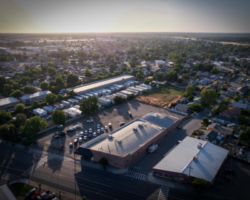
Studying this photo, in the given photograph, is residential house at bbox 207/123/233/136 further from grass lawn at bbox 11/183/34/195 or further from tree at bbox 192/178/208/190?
grass lawn at bbox 11/183/34/195

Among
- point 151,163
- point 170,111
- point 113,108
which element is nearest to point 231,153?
point 151,163

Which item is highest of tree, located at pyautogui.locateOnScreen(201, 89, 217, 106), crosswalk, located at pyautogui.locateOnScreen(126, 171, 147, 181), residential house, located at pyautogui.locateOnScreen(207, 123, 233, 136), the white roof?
tree, located at pyautogui.locateOnScreen(201, 89, 217, 106)

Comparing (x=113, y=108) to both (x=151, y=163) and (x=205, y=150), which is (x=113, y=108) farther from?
(x=205, y=150)

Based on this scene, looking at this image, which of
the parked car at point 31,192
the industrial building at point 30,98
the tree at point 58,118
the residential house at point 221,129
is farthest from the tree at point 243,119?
the industrial building at point 30,98

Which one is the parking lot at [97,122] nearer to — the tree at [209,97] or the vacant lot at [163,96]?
the vacant lot at [163,96]

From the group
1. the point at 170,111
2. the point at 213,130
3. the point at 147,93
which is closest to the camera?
the point at 213,130

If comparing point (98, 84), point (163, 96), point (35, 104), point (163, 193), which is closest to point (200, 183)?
point (163, 193)

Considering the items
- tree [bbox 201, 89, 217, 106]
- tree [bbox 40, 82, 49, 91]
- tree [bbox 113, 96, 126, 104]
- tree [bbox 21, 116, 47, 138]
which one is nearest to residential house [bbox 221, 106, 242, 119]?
tree [bbox 201, 89, 217, 106]
